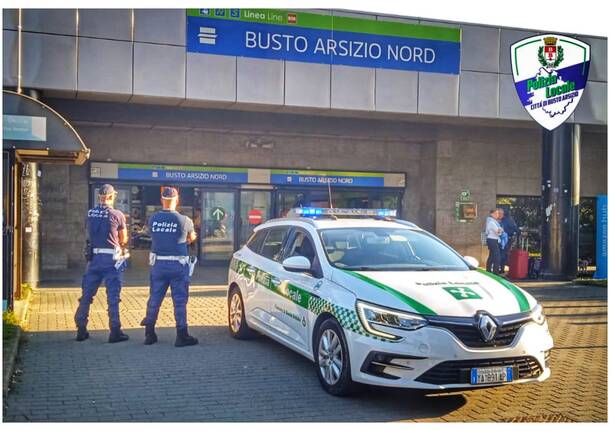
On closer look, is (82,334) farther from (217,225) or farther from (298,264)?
(217,225)

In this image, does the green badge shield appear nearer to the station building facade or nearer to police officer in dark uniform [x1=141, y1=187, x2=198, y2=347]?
police officer in dark uniform [x1=141, y1=187, x2=198, y2=347]

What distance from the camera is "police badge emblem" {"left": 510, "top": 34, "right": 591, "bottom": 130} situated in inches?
647

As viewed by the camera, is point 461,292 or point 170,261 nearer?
point 461,292

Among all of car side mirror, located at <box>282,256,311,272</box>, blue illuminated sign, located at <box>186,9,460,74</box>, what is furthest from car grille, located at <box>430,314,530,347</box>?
blue illuminated sign, located at <box>186,9,460,74</box>

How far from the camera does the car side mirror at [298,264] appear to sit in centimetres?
698

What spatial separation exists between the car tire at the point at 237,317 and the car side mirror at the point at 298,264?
1949mm

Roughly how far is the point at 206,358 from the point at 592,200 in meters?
17.0

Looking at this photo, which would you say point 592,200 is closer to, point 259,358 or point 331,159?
point 331,159

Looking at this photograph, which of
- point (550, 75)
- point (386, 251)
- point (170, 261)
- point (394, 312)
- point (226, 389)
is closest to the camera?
point (394, 312)

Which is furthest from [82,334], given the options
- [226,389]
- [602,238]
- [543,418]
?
[602,238]

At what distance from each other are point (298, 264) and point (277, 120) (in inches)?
423

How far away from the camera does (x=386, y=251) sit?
7.41m

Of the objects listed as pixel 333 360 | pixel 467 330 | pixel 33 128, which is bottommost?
pixel 333 360

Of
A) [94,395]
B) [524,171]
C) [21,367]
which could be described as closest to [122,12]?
[21,367]
